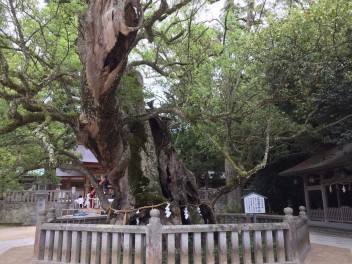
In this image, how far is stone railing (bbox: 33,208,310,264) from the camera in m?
5.39

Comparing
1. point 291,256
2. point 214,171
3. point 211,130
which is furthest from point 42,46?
point 214,171

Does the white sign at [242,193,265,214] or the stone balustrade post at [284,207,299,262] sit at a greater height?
the white sign at [242,193,265,214]

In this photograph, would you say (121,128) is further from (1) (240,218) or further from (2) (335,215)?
(2) (335,215)

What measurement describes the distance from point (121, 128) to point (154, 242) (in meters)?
2.71

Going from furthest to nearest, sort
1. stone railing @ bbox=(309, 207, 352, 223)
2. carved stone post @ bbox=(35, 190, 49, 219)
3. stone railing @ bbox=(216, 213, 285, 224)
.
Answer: carved stone post @ bbox=(35, 190, 49, 219) → stone railing @ bbox=(309, 207, 352, 223) → stone railing @ bbox=(216, 213, 285, 224)

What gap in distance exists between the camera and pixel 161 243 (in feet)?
17.4

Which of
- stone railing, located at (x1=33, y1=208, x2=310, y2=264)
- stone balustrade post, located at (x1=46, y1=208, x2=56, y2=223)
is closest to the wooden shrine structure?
stone railing, located at (x1=33, y1=208, x2=310, y2=264)

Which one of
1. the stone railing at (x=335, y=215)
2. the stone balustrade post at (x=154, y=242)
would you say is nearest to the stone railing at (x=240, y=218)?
the stone balustrade post at (x=154, y=242)

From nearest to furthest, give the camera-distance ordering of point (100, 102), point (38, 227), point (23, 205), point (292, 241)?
point (100, 102), point (292, 241), point (38, 227), point (23, 205)

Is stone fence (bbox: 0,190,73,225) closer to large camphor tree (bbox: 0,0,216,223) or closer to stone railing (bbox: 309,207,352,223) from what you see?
large camphor tree (bbox: 0,0,216,223)

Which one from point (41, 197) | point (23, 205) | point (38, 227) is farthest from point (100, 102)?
point (23, 205)

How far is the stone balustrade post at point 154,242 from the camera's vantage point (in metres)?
5.21

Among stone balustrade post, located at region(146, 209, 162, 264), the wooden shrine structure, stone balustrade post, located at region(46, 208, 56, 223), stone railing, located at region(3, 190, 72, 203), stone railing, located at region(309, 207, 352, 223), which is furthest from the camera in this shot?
stone railing, located at region(3, 190, 72, 203)

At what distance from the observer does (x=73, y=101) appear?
8.34m
